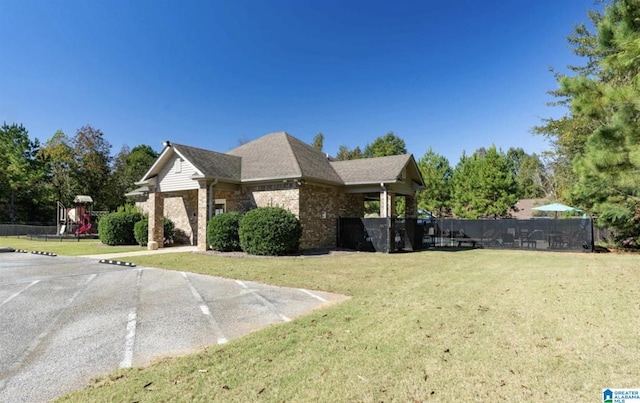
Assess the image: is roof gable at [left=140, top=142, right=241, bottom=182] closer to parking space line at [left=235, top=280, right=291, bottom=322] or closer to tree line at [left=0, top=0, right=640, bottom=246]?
parking space line at [left=235, top=280, right=291, bottom=322]

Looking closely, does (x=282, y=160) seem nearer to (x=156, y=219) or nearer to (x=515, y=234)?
(x=156, y=219)

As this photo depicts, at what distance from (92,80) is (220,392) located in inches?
948

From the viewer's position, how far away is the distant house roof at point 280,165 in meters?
16.4

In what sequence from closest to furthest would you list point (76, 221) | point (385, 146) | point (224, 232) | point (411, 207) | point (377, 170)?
point (224, 232) → point (377, 170) → point (411, 207) → point (76, 221) → point (385, 146)

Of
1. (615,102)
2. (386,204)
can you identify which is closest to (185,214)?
(386,204)

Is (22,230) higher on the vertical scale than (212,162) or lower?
lower

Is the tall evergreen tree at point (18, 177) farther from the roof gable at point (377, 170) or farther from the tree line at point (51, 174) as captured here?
the roof gable at point (377, 170)

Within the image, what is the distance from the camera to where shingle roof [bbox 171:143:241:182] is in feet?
53.1

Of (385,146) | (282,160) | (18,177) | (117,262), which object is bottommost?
(117,262)

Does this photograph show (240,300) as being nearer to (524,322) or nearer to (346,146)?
(524,322)

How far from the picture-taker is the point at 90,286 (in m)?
8.07

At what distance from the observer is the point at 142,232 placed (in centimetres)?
1919

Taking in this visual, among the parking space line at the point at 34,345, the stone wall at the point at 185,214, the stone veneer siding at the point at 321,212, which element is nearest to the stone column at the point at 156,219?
the stone wall at the point at 185,214

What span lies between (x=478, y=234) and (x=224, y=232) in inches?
549
